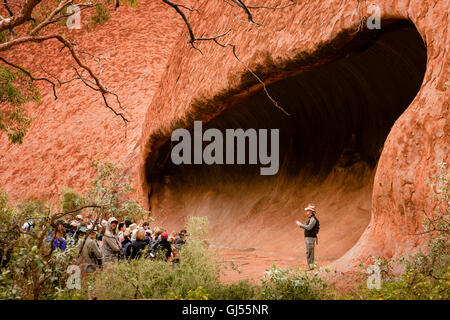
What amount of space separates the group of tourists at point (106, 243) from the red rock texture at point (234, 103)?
3.05 m

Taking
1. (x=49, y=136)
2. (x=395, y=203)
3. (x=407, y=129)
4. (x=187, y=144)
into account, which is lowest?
(x=395, y=203)

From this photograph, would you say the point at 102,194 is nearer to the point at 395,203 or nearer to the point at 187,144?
the point at 395,203

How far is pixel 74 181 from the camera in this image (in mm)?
27156

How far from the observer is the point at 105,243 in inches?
307

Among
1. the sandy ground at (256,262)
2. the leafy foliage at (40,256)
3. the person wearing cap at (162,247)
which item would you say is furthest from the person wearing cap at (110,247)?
the sandy ground at (256,262)

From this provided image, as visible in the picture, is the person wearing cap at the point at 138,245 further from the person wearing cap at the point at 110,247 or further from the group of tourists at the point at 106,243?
the person wearing cap at the point at 110,247

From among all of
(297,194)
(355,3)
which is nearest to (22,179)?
(297,194)

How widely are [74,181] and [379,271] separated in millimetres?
23202

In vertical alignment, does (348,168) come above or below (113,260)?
above

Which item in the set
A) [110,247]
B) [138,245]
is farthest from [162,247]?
[110,247]

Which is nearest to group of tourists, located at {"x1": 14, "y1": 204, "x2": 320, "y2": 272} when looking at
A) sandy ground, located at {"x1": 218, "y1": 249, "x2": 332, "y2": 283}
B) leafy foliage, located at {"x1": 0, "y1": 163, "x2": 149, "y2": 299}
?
leafy foliage, located at {"x1": 0, "y1": 163, "x2": 149, "y2": 299}

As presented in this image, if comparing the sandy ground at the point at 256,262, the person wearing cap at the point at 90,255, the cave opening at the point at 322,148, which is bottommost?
the sandy ground at the point at 256,262

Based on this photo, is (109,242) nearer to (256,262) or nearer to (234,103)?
(256,262)

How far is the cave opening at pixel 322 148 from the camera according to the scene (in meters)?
11.0
